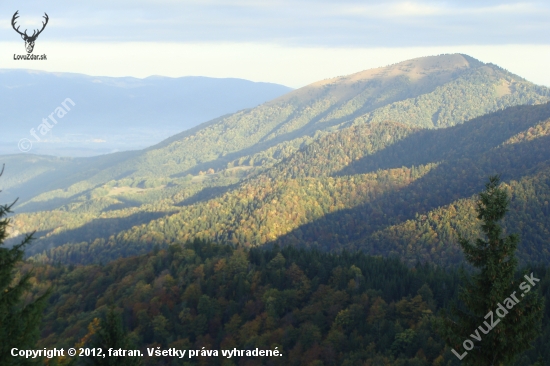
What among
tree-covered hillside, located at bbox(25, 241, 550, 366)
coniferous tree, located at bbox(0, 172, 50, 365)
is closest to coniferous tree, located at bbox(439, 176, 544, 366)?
coniferous tree, located at bbox(0, 172, 50, 365)

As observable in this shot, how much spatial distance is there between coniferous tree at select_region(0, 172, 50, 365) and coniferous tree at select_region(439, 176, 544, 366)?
2106cm

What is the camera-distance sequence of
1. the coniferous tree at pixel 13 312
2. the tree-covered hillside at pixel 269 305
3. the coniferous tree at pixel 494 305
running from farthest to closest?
the tree-covered hillside at pixel 269 305 → the coniferous tree at pixel 494 305 → the coniferous tree at pixel 13 312

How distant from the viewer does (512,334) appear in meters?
28.3

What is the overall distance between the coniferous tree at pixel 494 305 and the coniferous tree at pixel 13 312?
69.1ft

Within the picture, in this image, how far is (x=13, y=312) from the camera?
2695cm

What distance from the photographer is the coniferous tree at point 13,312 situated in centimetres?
2580

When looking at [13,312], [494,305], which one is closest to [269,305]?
[494,305]

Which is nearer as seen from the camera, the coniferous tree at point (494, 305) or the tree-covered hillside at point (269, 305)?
the coniferous tree at point (494, 305)

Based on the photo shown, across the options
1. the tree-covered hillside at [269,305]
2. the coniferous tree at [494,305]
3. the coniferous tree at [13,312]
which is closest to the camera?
the coniferous tree at [13,312]

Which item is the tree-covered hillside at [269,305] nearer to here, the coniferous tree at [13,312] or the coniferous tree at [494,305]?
the coniferous tree at [494,305]

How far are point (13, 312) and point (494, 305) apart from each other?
24419 millimetres

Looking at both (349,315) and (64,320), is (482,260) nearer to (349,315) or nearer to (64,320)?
(349,315)

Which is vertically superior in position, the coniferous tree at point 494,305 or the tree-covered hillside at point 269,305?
the coniferous tree at point 494,305

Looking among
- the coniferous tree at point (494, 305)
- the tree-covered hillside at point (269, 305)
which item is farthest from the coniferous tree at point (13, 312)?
the tree-covered hillside at point (269, 305)
